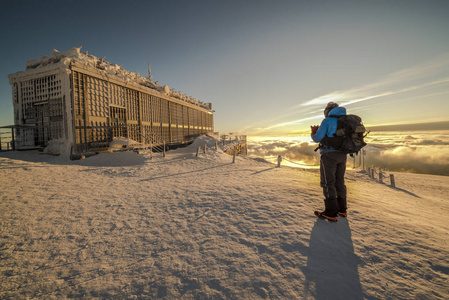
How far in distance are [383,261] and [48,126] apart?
56.4 feet

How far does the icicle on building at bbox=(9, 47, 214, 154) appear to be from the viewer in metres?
10.3

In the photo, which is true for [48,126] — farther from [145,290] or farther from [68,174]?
[145,290]

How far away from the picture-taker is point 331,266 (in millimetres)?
2113

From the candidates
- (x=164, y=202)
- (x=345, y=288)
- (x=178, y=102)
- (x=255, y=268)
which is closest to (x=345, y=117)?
(x=345, y=288)

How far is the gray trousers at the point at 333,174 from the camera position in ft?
10.4

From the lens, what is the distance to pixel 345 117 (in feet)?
10.4

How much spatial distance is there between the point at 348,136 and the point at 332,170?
72 centimetres

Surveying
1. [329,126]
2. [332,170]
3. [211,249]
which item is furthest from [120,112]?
[332,170]

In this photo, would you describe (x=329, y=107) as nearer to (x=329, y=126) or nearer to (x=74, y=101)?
(x=329, y=126)

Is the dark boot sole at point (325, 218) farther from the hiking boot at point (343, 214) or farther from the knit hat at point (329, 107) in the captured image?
the knit hat at point (329, 107)

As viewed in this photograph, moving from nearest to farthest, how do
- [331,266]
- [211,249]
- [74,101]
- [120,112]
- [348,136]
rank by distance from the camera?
[331,266]
[211,249]
[348,136]
[74,101]
[120,112]

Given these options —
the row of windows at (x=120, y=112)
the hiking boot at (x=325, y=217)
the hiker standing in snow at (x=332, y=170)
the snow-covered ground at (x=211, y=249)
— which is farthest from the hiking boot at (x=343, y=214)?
the row of windows at (x=120, y=112)

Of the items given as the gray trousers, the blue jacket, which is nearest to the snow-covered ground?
the gray trousers

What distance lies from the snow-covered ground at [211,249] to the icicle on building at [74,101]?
7643mm
